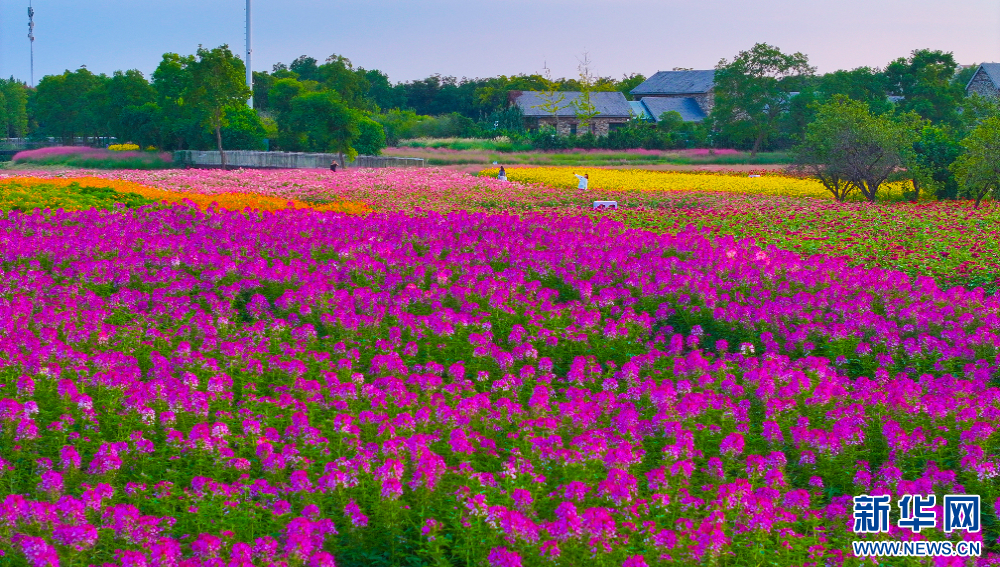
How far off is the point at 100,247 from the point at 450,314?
18.7 ft

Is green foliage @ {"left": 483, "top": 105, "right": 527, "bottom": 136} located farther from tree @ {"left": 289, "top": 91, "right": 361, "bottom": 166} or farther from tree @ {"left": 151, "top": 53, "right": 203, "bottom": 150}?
tree @ {"left": 289, "top": 91, "right": 361, "bottom": 166}

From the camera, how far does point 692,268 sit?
1203 centimetres

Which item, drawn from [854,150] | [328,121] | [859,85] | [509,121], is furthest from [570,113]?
[854,150]

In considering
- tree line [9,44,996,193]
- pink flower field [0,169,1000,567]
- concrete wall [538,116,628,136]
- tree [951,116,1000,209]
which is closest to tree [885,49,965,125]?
tree line [9,44,996,193]

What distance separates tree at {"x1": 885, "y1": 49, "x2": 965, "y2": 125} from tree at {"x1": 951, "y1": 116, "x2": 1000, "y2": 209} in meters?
29.7

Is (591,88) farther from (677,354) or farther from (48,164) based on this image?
(677,354)

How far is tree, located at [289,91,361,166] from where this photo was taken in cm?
4375

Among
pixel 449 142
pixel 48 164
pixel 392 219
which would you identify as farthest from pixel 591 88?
pixel 392 219

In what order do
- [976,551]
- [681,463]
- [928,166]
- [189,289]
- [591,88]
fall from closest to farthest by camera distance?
[976,551] < [681,463] < [189,289] < [928,166] < [591,88]

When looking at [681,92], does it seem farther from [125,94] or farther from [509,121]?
[125,94]

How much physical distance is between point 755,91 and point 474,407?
5780cm

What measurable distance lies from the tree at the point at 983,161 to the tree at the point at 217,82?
32.0 meters

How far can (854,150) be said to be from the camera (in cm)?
2853

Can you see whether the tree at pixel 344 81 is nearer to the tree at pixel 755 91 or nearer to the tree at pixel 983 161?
the tree at pixel 755 91
